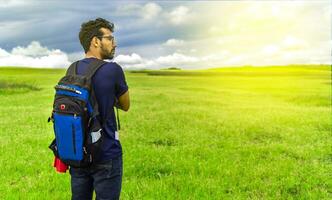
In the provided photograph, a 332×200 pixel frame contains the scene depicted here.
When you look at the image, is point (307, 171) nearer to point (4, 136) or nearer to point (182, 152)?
point (182, 152)

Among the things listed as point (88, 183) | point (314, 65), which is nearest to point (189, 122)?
point (88, 183)

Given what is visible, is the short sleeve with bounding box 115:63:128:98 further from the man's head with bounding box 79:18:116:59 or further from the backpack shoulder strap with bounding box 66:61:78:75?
the backpack shoulder strap with bounding box 66:61:78:75

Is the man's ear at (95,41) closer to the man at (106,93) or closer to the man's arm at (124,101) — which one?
the man at (106,93)

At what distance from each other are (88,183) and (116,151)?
0.73 m

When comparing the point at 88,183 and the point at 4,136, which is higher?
the point at 88,183

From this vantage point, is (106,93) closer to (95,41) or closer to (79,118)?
(79,118)

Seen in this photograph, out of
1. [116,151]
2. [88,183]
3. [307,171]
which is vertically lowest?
[307,171]

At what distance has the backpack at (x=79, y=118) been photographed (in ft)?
19.5

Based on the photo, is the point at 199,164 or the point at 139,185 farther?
the point at 199,164

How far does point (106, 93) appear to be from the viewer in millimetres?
6066

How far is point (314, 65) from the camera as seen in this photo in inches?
5374

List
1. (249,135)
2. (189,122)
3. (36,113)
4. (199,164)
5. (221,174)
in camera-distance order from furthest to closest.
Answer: (36,113)
(189,122)
(249,135)
(199,164)
(221,174)

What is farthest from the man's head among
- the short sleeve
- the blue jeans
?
the blue jeans

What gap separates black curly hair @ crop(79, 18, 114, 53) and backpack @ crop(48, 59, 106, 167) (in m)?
0.32
